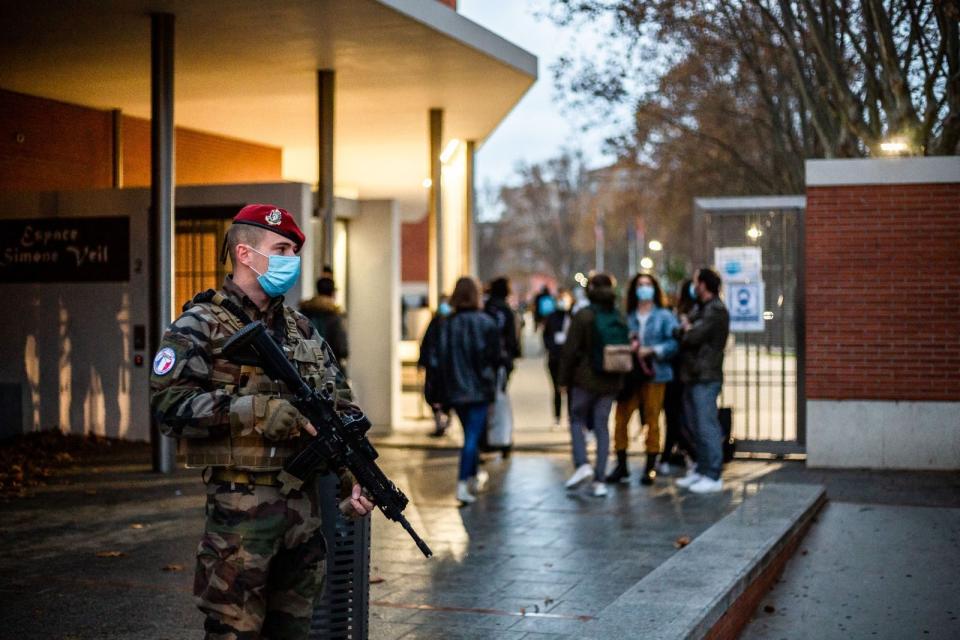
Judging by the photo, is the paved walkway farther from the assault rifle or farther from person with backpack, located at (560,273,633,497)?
the assault rifle

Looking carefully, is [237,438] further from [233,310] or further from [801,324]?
[801,324]

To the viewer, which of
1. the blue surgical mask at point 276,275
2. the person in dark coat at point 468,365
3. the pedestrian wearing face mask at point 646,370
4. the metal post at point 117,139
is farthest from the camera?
the metal post at point 117,139

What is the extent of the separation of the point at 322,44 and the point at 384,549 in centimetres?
670

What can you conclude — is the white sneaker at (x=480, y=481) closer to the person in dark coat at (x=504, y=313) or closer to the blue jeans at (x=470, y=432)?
the blue jeans at (x=470, y=432)

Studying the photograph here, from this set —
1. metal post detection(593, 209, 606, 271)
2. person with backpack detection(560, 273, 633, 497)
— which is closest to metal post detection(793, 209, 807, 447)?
person with backpack detection(560, 273, 633, 497)

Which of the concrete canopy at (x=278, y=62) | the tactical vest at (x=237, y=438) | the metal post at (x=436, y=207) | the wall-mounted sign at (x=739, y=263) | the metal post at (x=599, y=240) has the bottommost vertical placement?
the tactical vest at (x=237, y=438)

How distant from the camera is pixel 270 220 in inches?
172

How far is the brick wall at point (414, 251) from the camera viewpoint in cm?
6156

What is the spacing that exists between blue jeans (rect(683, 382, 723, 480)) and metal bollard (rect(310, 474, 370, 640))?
23.0ft

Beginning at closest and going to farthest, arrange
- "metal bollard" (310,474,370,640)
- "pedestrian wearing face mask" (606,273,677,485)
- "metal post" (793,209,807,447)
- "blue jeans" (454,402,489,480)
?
"metal bollard" (310,474,370,640)
"blue jeans" (454,402,489,480)
"pedestrian wearing face mask" (606,273,677,485)
"metal post" (793,209,807,447)

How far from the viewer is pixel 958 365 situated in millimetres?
13203

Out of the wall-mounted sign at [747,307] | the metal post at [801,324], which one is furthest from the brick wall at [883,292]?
the wall-mounted sign at [747,307]

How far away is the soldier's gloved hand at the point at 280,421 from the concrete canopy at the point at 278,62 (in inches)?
331

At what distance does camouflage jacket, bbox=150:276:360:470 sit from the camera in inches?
161
